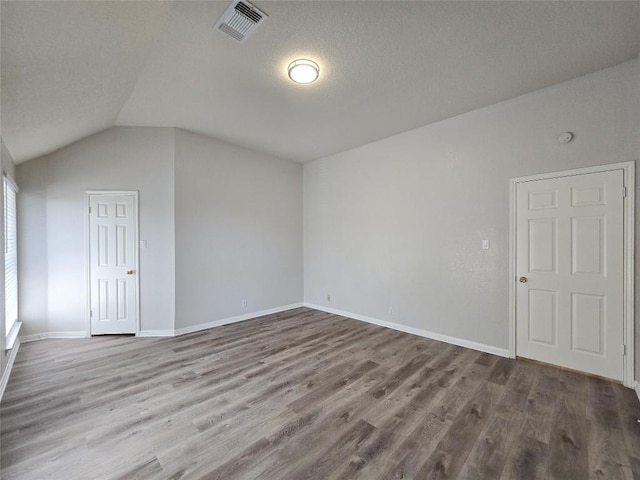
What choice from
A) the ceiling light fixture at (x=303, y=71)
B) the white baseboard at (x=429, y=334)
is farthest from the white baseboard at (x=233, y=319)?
the ceiling light fixture at (x=303, y=71)

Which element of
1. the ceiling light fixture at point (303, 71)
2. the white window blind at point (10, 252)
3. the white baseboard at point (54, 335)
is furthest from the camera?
the white baseboard at point (54, 335)

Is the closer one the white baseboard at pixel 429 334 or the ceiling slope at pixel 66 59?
the ceiling slope at pixel 66 59

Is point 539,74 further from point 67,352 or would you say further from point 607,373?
point 67,352

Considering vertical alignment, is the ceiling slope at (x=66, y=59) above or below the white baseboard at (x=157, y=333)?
above

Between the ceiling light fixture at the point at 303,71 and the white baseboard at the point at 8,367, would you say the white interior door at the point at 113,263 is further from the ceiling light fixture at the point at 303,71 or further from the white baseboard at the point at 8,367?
the ceiling light fixture at the point at 303,71

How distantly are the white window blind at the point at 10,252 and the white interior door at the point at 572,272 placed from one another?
5856 millimetres

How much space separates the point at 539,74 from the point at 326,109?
2213 millimetres

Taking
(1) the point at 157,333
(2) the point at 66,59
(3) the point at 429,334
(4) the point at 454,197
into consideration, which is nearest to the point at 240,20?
(2) the point at 66,59

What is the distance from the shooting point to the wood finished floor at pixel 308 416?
1.65m

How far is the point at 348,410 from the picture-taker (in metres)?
2.18

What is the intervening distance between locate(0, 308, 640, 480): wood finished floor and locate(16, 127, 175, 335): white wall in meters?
0.59

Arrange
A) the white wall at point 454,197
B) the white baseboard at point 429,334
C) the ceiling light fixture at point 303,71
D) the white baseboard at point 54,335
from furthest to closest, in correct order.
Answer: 1. the white baseboard at point 54,335
2. the white baseboard at point 429,334
3. the white wall at point 454,197
4. the ceiling light fixture at point 303,71

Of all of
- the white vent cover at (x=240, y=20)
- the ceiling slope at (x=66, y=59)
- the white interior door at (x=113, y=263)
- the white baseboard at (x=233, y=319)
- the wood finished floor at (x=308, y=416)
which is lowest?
the wood finished floor at (x=308, y=416)

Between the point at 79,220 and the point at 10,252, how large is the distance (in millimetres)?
783
